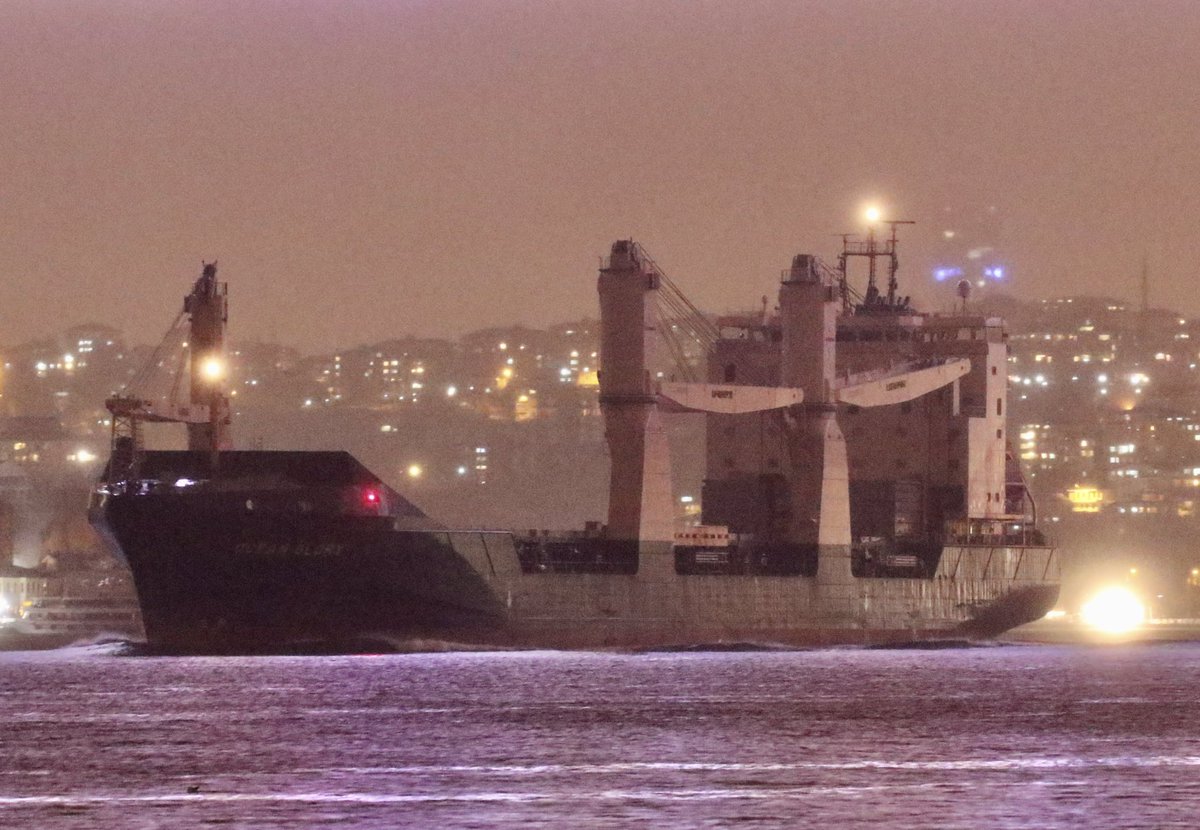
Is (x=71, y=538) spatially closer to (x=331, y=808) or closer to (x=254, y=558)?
(x=254, y=558)

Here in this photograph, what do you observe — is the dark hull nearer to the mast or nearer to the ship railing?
the mast

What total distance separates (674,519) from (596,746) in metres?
25.3

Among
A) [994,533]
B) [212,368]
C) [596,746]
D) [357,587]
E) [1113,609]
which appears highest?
[212,368]

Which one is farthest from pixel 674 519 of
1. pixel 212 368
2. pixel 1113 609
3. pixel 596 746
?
pixel 1113 609

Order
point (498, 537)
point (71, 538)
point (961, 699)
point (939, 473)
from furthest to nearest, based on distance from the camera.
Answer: point (71, 538) → point (939, 473) → point (498, 537) → point (961, 699)

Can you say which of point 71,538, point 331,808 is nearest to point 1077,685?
point 331,808

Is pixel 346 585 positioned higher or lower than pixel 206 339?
lower

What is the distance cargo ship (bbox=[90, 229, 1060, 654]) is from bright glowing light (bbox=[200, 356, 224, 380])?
73mm

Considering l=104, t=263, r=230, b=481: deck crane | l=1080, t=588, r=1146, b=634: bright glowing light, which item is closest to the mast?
l=104, t=263, r=230, b=481: deck crane

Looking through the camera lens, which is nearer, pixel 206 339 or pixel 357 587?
pixel 357 587

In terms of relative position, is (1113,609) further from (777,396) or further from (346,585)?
(346,585)

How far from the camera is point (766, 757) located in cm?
4606

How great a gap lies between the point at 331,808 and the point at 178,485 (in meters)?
27.5

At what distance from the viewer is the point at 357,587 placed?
63.7 meters
